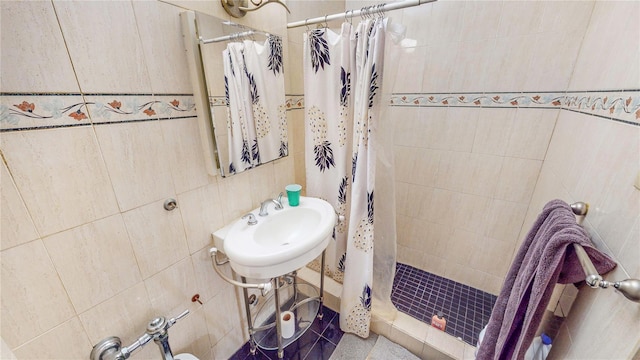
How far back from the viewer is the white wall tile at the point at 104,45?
656 mm

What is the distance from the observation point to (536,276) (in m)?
0.65

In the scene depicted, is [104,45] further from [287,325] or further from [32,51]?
[287,325]

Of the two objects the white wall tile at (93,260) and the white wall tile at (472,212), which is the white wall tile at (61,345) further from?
the white wall tile at (472,212)

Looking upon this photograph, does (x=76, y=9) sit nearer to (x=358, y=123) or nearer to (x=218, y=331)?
(x=358, y=123)

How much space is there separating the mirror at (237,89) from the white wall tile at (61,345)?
0.70m

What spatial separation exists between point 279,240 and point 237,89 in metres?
0.78

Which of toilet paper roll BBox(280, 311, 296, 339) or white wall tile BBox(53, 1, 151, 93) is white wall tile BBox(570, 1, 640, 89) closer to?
white wall tile BBox(53, 1, 151, 93)

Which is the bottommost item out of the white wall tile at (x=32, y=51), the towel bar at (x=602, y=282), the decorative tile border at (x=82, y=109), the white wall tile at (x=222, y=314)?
the white wall tile at (x=222, y=314)

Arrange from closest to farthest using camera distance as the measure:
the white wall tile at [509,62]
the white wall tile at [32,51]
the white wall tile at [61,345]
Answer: the white wall tile at [32,51], the white wall tile at [61,345], the white wall tile at [509,62]

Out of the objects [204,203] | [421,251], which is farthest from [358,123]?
[421,251]

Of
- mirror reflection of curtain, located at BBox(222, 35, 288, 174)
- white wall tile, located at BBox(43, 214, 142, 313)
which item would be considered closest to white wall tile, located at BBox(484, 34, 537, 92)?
mirror reflection of curtain, located at BBox(222, 35, 288, 174)

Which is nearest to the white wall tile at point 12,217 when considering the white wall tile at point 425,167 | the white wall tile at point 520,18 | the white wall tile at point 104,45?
the white wall tile at point 104,45

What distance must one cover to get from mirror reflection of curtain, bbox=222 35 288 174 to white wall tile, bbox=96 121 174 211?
29 cm

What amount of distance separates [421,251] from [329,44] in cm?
168
